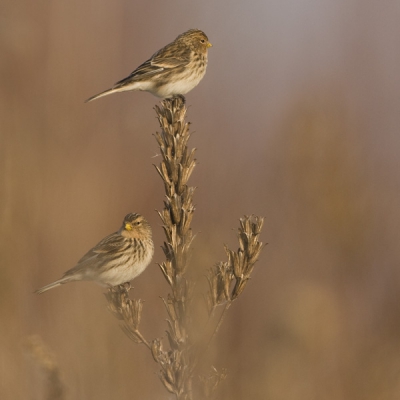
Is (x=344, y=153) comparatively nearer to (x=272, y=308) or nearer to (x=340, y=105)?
(x=340, y=105)

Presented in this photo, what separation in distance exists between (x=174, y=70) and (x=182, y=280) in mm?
3184

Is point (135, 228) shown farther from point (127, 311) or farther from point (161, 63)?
point (127, 311)

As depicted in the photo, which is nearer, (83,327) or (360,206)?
(83,327)

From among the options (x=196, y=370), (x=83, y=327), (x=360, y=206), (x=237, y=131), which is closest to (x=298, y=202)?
(x=360, y=206)

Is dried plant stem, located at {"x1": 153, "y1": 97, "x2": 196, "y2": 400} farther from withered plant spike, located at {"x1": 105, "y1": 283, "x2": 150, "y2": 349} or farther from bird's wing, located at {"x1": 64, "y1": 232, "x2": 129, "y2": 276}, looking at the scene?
bird's wing, located at {"x1": 64, "y1": 232, "x2": 129, "y2": 276}

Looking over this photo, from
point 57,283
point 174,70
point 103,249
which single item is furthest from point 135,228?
point 174,70

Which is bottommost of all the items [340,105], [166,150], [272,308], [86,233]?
[272,308]

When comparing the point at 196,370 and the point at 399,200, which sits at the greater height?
the point at 399,200

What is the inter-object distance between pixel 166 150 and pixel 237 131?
4.20 m

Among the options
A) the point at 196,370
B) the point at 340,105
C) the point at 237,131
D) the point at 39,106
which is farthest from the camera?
the point at 237,131

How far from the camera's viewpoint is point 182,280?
2.57m

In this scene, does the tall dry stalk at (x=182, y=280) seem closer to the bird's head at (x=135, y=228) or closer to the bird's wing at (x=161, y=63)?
the bird's head at (x=135, y=228)

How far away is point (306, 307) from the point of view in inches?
162

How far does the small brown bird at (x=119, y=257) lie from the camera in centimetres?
473
